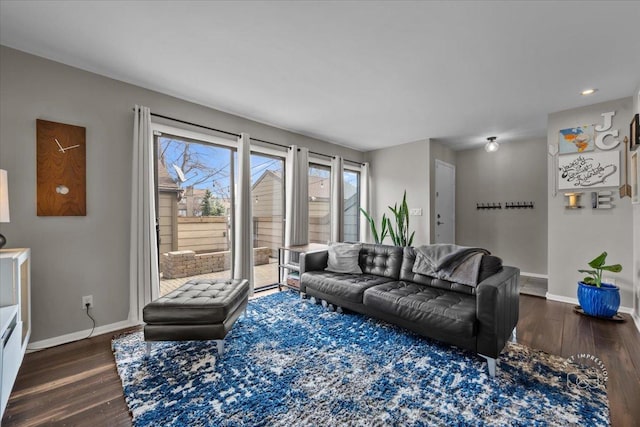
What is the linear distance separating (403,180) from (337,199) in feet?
4.26

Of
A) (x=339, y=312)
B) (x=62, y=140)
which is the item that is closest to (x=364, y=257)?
(x=339, y=312)

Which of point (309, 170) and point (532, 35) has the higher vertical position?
point (532, 35)

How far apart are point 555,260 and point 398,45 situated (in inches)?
135

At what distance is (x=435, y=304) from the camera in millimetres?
2287

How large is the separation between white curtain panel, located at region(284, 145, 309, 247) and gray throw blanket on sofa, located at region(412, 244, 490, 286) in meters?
2.00

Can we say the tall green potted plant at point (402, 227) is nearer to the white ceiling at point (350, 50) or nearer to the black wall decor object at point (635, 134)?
the white ceiling at point (350, 50)

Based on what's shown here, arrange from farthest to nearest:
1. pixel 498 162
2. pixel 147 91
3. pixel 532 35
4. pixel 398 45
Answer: pixel 498 162 < pixel 147 91 < pixel 398 45 < pixel 532 35

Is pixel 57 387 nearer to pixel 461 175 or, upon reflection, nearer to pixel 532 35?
pixel 532 35

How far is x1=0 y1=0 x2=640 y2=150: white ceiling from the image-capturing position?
1.85m

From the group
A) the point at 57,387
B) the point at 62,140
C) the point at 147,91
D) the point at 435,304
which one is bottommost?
the point at 57,387

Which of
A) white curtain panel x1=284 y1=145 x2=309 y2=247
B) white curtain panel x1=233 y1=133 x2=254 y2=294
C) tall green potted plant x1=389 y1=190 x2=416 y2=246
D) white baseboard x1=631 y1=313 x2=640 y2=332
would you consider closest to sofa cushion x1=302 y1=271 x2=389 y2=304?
white curtain panel x1=233 y1=133 x2=254 y2=294

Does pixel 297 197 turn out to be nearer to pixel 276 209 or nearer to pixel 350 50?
pixel 276 209

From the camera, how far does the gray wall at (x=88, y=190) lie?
2.27 meters

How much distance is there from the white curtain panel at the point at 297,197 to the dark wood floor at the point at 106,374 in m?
2.49
